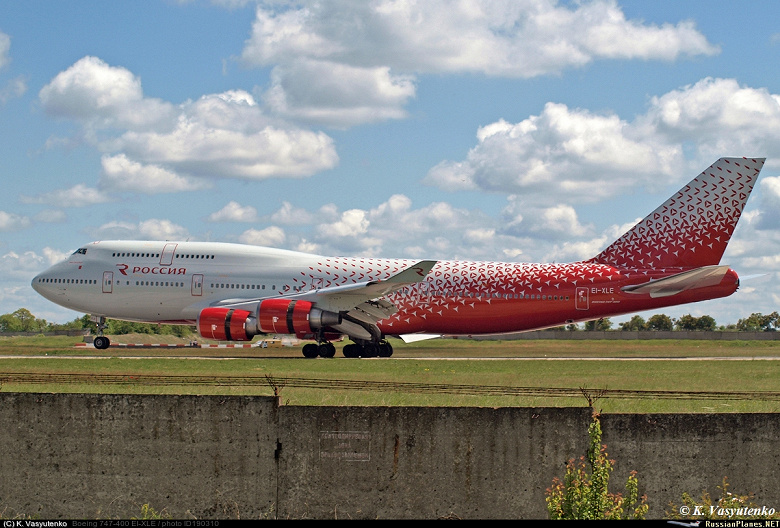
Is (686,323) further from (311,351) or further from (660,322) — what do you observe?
(311,351)

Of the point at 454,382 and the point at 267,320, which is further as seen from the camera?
the point at 267,320

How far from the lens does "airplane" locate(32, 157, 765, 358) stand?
123 ft

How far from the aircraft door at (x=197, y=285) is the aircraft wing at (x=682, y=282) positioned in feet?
61.9

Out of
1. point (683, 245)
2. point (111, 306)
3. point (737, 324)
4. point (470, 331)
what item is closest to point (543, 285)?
point (470, 331)

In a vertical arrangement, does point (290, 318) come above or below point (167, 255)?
below

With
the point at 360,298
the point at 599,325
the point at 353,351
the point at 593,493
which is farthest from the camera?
the point at 599,325

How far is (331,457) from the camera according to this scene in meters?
13.7

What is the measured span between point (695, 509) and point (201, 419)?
773cm

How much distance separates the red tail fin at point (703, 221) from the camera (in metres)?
38.7

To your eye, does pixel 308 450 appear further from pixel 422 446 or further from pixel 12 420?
pixel 12 420

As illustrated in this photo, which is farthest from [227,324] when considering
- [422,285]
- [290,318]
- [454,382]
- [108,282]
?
[454,382]

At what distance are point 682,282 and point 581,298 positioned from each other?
14.1ft

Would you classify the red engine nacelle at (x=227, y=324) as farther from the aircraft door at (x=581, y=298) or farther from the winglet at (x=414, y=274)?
the aircraft door at (x=581, y=298)

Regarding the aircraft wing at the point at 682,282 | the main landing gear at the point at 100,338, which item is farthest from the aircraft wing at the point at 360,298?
the aircraft wing at the point at 682,282
